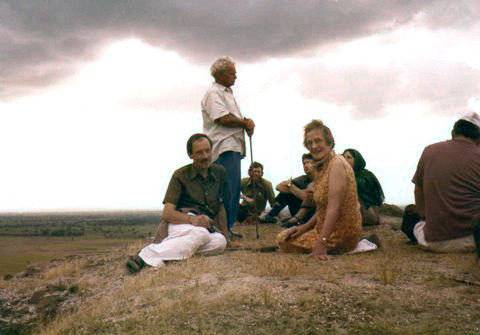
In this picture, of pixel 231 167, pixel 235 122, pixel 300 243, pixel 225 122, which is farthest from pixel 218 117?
pixel 300 243

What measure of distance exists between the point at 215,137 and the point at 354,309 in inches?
156

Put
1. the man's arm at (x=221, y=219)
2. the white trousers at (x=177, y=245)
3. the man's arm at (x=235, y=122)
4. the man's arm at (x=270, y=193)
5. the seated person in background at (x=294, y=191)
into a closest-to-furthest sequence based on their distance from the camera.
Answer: the white trousers at (x=177, y=245), the man's arm at (x=221, y=219), the man's arm at (x=235, y=122), the seated person in background at (x=294, y=191), the man's arm at (x=270, y=193)

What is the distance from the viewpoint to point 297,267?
4.15 metres

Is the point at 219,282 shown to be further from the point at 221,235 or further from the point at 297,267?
the point at 221,235

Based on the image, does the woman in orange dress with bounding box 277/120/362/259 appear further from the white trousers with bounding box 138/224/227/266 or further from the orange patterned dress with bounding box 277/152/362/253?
the white trousers with bounding box 138/224/227/266

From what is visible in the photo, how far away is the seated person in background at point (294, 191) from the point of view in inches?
327

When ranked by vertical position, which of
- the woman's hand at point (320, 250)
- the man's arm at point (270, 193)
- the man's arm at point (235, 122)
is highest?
the man's arm at point (235, 122)

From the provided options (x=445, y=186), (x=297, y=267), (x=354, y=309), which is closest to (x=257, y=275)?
(x=297, y=267)

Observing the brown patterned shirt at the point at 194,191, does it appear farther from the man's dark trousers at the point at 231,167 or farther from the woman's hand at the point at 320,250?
the woman's hand at the point at 320,250

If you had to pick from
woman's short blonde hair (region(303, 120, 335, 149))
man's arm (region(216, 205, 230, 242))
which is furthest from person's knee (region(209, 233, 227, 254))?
woman's short blonde hair (region(303, 120, 335, 149))

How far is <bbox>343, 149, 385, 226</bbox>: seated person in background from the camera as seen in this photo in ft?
26.9

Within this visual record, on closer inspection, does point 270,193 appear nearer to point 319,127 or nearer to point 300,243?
point 300,243

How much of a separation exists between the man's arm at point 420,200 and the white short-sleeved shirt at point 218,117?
106 inches

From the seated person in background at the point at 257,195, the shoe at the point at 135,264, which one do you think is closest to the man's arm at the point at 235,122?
the shoe at the point at 135,264
